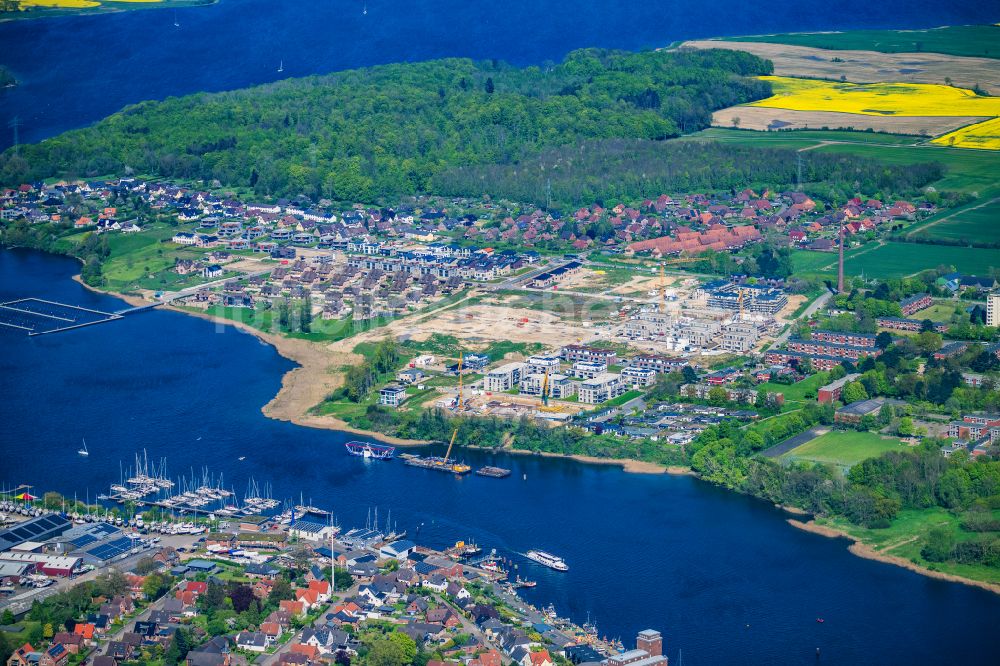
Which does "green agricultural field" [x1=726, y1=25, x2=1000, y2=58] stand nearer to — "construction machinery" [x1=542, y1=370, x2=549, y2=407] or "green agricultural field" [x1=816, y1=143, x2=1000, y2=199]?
"green agricultural field" [x1=816, y1=143, x2=1000, y2=199]

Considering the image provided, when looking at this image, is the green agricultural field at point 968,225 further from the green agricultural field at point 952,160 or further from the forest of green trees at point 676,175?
the forest of green trees at point 676,175

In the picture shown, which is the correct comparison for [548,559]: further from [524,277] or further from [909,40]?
[909,40]

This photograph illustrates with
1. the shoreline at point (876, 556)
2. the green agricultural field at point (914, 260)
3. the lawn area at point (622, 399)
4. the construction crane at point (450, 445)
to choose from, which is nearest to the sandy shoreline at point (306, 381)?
the construction crane at point (450, 445)

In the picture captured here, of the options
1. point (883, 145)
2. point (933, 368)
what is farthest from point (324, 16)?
point (933, 368)

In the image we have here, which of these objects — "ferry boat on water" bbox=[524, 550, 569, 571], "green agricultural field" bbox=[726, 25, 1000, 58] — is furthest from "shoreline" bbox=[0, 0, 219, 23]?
"ferry boat on water" bbox=[524, 550, 569, 571]

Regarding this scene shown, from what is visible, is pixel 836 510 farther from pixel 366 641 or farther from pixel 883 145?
pixel 883 145

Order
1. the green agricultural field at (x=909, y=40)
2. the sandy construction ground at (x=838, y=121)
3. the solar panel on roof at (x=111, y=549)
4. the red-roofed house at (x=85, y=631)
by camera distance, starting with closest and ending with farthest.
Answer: the red-roofed house at (x=85, y=631)
the solar panel on roof at (x=111, y=549)
the sandy construction ground at (x=838, y=121)
the green agricultural field at (x=909, y=40)
